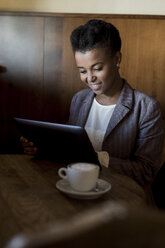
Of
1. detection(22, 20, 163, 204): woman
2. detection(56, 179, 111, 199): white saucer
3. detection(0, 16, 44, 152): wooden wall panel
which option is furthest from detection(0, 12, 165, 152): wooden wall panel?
detection(56, 179, 111, 199): white saucer

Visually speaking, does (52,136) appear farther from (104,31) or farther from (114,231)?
(114,231)

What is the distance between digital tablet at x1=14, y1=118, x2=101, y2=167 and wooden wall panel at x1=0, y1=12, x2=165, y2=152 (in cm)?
152

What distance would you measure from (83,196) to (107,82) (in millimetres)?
873

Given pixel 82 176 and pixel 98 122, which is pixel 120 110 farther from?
pixel 82 176

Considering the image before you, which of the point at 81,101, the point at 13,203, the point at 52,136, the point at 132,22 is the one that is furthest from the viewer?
the point at 132,22

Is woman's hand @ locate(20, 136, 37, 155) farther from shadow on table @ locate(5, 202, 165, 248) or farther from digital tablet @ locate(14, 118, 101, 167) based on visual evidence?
shadow on table @ locate(5, 202, 165, 248)

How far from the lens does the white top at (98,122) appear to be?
1795mm

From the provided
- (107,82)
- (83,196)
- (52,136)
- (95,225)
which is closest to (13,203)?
(83,196)

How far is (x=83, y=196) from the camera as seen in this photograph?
0.97m

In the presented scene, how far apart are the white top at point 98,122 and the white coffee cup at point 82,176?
777mm

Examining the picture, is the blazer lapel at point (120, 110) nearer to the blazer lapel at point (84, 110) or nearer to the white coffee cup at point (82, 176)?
the blazer lapel at point (84, 110)

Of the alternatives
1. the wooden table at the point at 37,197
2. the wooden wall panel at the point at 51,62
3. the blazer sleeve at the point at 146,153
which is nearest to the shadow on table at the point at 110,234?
the wooden table at the point at 37,197

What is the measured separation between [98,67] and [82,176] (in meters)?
0.84

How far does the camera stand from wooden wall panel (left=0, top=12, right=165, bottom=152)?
9.20 feet
